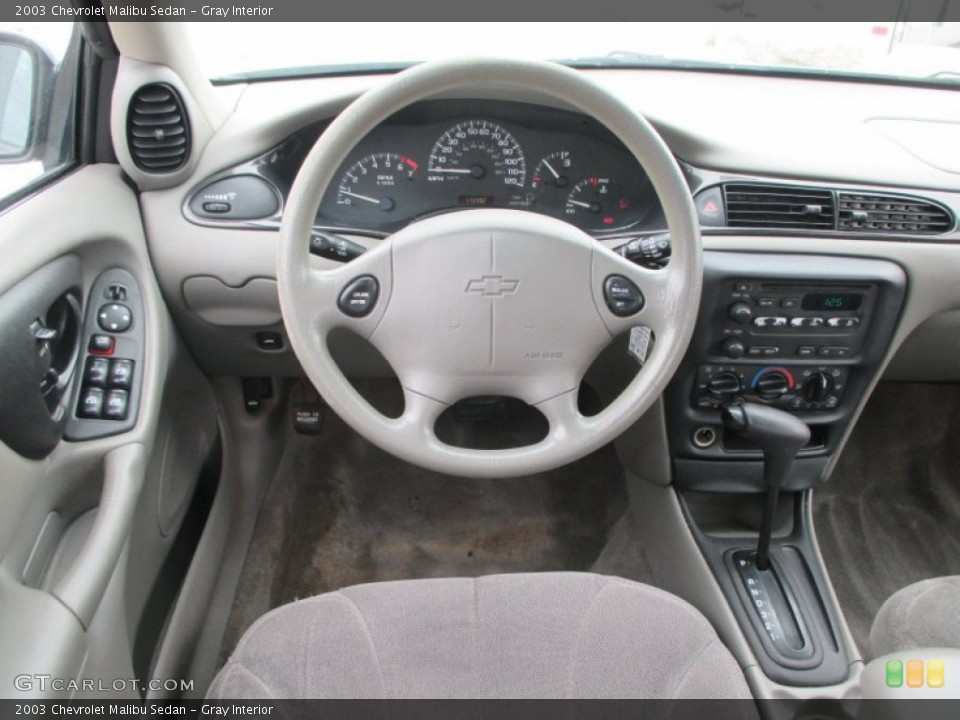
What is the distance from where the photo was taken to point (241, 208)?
149 centimetres

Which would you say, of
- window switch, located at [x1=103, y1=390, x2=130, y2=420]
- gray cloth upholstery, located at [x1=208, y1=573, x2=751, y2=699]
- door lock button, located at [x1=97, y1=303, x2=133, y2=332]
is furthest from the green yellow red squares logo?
door lock button, located at [x1=97, y1=303, x2=133, y2=332]

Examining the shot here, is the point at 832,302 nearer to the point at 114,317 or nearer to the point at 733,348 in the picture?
the point at 733,348

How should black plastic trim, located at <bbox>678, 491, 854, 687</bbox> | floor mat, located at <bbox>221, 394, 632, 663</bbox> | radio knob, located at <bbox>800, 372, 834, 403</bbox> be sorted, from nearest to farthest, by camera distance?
black plastic trim, located at <bbox>678, 491, 854, 687</bbox>
radio knob, located at <bbox>800, 372, 834, 403</bbox>
floor mat, located at <bbox>221, 394, 632, 663</bbox>

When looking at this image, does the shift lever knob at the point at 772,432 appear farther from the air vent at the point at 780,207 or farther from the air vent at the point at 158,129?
the air vent at the point at 158,129

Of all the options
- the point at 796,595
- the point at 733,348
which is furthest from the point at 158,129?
the point at 796,595

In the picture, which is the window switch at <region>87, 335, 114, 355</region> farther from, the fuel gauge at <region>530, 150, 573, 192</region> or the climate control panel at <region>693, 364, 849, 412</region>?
the climate control panel at <region>693, 364, 849, 412</region>

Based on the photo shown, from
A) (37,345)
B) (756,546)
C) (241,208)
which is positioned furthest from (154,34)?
(756,546)

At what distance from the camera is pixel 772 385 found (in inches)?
60.7

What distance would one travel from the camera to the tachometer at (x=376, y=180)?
1.51 m

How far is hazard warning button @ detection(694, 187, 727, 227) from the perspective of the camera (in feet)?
4.90

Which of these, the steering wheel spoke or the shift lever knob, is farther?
the shift lever knob

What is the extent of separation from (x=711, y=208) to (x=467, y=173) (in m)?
0.49

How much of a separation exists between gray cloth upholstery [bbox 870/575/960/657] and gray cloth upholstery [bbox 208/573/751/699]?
0.31 meters

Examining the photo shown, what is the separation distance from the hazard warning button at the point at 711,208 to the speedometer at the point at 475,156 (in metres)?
0.37
